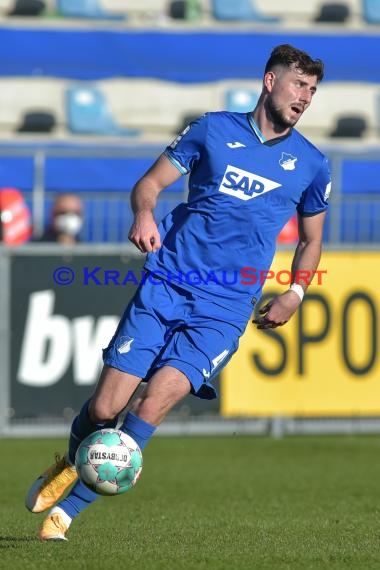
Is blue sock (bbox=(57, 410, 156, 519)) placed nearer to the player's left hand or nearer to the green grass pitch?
the green grass pitch

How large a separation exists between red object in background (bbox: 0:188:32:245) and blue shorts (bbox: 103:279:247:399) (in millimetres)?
7211

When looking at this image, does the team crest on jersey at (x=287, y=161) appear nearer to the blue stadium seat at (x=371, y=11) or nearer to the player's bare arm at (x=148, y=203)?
the player's bare arm at (x=148, y=203)

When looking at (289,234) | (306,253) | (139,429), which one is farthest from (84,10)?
(139,429)

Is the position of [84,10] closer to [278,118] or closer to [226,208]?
[278,118]

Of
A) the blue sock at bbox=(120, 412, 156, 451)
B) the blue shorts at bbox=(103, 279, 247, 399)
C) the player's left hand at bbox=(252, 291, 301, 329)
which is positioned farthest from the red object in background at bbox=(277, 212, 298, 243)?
the blue sock at bbox=(120, 412, 156, 451)

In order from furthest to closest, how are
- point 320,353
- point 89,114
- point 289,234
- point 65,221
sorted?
point 89,114
point 289,234
point 65,221
point 320,353

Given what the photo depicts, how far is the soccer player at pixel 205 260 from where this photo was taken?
6402 mm

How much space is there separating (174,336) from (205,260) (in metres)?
0.41

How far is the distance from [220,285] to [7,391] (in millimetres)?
6607

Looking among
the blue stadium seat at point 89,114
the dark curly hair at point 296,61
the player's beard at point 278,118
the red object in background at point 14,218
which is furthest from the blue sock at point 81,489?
the blue stadium seat at point 89,114

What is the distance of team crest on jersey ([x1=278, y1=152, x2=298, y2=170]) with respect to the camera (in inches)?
264

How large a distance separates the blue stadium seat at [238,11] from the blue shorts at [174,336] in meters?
16.9

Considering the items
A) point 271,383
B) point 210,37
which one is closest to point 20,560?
point 271,383

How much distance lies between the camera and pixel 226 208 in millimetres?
6613
